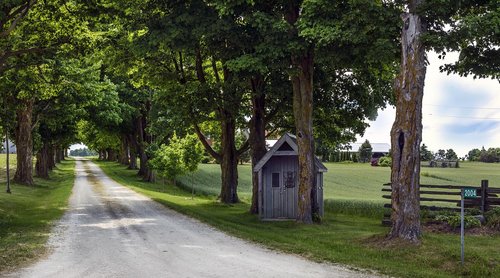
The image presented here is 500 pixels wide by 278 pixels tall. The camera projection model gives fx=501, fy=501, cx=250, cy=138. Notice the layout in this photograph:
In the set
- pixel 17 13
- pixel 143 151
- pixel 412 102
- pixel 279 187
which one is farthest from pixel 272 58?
pixel 143 151

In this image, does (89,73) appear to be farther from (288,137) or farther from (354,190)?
(354,190)

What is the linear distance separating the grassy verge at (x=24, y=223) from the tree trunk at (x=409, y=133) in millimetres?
9645

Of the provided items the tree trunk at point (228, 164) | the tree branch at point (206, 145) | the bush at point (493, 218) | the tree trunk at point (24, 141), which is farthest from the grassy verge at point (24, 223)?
the bush at point (493, 218)

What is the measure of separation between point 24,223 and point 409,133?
13.9 metres

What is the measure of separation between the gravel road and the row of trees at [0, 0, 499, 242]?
4.54 meters

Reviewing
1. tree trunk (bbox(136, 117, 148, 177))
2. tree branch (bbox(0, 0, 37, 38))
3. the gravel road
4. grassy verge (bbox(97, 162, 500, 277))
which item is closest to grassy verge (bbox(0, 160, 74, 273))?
the gravel road

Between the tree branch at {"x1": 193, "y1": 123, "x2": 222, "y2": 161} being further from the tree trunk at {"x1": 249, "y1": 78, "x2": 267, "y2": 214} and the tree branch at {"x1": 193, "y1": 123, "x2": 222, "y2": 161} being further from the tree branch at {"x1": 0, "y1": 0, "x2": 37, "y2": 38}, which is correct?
the tree branch at {"x1": 0, "y1": 0, "x2": 37, "y2": 38}

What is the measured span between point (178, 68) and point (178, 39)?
10.1 m

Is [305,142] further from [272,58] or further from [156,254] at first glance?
[156,254]

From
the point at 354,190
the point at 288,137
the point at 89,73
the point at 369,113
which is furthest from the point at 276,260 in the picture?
the point at 354,190

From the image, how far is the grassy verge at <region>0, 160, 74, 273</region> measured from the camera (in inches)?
476

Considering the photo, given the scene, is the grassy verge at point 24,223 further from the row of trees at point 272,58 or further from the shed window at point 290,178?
the shed window at point 290,178

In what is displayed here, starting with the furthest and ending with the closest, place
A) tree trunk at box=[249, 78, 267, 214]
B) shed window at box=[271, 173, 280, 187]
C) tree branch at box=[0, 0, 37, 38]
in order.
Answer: tree trunk at box=[249, 78, 267, 214] → shed window at box=[271, 173, 280, 187] → tree branch at box=[0, 0, 37, 38]

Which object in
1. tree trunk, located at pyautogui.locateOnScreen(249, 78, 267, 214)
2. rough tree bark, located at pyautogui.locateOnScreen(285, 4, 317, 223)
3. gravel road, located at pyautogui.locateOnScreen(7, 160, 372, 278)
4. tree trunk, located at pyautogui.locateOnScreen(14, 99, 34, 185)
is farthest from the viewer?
tree trunk, located at pyautogui.locateOnScreen(14, 99, 34, 185)
